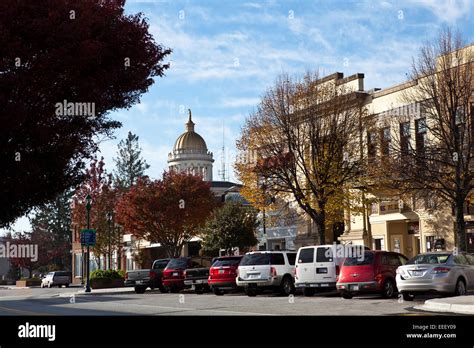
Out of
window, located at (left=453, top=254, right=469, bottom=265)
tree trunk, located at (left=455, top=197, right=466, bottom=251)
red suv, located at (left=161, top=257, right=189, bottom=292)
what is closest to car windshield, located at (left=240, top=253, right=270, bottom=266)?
red suv, located at (left=161, top=257, right=189, bottom=292)

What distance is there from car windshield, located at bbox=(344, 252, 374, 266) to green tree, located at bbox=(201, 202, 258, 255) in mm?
21126

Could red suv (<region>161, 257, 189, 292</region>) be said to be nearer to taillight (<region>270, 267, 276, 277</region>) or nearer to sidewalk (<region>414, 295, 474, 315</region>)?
taillight (<region>270, 267, 276, 277</region>)

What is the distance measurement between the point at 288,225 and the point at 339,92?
424 inches

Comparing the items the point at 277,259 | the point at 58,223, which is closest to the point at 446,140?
the point at 277,259

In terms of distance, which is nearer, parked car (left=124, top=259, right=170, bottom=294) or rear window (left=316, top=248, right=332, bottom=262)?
rear window (left=316, top=248, right=332, bottom=262)

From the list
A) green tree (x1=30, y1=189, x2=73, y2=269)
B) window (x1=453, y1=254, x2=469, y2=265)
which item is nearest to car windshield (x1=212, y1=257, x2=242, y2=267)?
window (x1=453, y1=254, x2=469, y2=265)

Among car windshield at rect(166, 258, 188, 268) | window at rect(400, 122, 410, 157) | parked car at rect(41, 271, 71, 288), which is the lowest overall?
parked car at rect(41, 271, 71, 288)

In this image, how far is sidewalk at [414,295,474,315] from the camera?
16795 millimetres

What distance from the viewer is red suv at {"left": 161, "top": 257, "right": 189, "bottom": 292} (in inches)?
1318

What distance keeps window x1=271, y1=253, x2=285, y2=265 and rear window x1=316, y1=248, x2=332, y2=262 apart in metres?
2.21

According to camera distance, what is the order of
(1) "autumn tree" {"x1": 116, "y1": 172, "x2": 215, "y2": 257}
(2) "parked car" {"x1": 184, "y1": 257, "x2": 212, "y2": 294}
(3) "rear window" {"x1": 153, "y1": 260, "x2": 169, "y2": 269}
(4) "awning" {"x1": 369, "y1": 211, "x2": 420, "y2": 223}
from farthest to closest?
1. (1) "autumn tree" {"x1": 116, "y1": 172, "x2": 215, "y2": 257}
2. (3) "rear window" {"x1": 153, "y1": 260, "x2": 169, "y2": 269}
3. (4) "awning" {"x1": 369, "y1": 211, "x2": 420, "y2": 223}
4. (2) "parked car" {"x1": 184, "y1": 257, "x2": 212, "y2": 294}

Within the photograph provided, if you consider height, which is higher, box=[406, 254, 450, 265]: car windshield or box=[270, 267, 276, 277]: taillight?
box=[406, 254, 450, 265]: car windshield

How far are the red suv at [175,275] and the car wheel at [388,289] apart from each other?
13.1 m

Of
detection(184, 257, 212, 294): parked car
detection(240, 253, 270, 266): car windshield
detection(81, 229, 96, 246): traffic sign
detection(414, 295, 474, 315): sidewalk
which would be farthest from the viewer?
detection(81, 229, 96, 246): traffic sign
